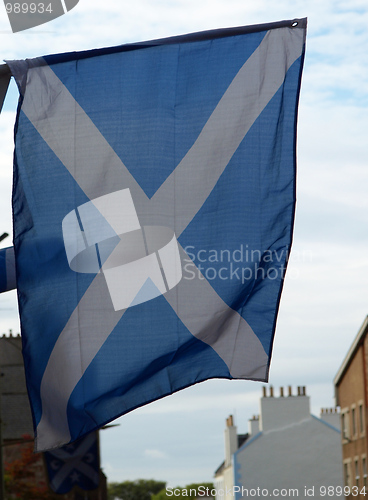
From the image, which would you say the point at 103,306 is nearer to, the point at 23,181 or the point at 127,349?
the point at 127,349

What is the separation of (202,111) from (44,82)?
143cm

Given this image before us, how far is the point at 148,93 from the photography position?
7.16 meters

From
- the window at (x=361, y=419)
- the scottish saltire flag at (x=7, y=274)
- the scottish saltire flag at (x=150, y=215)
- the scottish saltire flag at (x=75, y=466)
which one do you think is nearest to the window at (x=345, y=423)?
the window at (x=361, y=419)

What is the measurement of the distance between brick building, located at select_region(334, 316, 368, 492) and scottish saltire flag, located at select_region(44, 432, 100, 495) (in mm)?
19849

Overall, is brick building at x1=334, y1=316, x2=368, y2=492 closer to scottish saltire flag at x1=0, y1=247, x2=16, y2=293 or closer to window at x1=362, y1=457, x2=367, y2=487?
window at x1=362, y1=457, x2=367, y2=487

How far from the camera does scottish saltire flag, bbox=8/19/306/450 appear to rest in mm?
6688

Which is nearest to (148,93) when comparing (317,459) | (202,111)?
(202,111)

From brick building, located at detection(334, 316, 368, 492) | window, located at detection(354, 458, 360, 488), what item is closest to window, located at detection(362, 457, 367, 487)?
brick building, located at detection(334, 316, 368, 492)

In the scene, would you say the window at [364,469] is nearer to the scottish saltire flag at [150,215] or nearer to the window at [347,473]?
the window at [347,473]

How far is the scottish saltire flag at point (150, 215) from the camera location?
669 centimetres

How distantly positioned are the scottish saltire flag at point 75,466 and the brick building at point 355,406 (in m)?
19.8

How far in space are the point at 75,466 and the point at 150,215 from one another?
1423 centimetres

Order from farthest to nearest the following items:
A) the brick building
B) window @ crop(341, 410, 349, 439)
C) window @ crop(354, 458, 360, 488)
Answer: window @ crop(341, 410, 349, 439), window @ crop(354, 458, 360, 488), the brick building

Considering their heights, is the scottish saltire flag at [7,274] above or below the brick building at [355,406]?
below
